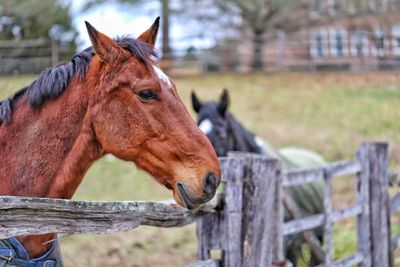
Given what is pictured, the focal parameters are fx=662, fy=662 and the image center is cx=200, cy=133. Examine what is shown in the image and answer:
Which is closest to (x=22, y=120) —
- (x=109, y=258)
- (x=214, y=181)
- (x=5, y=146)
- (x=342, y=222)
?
(x=5, y=146)

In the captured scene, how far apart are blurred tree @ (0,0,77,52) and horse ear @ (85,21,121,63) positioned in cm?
1807

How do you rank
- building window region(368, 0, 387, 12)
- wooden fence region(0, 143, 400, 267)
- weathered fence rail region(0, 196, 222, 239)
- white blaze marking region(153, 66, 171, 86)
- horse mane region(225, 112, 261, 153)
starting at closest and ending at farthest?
weathered fence rail region(0, 196, 222, 239)
wooden fence region(0, 143, 400, 267)
white blaze marking region(153, 66, 171, 86)
horse mane region(225, 112, 261, 153)
building window region(368, 0, 387, 12)

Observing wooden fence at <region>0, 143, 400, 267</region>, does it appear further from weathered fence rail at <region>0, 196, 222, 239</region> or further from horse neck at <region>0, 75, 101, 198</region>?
horse neck at <region>0, 75, 101, 198</region>

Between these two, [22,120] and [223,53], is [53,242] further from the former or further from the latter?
[223,53]

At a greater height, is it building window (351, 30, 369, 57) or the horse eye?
building window (351, 30, 369, 57)

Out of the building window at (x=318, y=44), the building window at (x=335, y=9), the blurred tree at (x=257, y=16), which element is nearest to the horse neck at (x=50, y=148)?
the blurred tree at (x=257, y=16)

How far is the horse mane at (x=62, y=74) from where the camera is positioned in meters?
2.95

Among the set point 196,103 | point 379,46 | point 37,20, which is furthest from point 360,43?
point 196,103

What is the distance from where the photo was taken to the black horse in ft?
20.1

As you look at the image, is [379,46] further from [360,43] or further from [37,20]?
[37,20]

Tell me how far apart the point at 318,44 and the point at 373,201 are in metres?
20.9

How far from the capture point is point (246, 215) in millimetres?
3775

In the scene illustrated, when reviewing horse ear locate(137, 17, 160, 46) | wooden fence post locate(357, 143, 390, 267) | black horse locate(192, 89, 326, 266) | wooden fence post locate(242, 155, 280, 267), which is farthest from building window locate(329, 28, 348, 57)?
horse ear locate(137, 17, 160, 46)

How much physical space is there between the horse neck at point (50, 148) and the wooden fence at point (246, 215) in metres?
0.18
